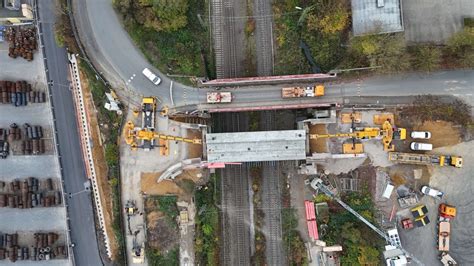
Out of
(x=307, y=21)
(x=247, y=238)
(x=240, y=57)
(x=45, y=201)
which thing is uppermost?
(x=307, y=21)

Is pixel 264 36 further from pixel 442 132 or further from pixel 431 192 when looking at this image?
pixel 431 192

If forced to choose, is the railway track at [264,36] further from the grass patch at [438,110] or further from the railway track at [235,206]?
the grass patch at [438,110]

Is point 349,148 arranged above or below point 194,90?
below

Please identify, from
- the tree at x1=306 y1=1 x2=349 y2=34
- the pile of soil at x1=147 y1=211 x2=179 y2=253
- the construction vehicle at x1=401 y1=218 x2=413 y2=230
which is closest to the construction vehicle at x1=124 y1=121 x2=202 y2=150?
the pile of soil at x1=147 y1=211 x2=179 y2=253

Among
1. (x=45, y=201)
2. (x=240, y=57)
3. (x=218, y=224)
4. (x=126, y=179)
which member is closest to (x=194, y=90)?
(x=240, y=57)

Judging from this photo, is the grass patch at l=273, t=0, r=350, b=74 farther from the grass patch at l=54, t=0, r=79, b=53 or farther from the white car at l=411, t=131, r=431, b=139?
the grass patch at l=54, t=0, r=79, b=53

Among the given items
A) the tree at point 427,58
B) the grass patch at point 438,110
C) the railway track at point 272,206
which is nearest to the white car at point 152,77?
the railway track at point 272,206

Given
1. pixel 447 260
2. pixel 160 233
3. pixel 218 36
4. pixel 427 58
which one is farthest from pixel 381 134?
pixel 160 233

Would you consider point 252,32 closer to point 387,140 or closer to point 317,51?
point 317,51
